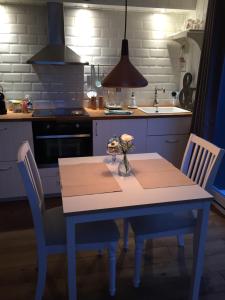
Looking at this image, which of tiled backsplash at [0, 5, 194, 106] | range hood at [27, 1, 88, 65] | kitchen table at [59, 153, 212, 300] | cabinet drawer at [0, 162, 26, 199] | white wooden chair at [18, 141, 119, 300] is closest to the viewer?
kitchen table at [59, 153, 212, 300]

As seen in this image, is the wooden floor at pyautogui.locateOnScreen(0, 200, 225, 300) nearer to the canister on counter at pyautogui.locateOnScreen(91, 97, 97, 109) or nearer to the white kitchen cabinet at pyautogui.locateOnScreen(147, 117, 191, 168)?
the white kitchen cabinet at pyautogui.locateOnScreen(147, 117, 191, 168)

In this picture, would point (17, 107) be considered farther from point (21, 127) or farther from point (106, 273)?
point (106, 273)

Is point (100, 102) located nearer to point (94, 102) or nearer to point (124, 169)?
point (94, 102)

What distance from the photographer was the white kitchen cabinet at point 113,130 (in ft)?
9.30

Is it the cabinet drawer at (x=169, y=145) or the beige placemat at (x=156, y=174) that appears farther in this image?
the cabinet drawer at (x=169, y=145)

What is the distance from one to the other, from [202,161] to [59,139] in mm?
1511

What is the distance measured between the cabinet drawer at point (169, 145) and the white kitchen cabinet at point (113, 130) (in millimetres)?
141

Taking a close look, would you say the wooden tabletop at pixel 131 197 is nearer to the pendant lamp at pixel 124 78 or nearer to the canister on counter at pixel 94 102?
the pendant lamp at pixel 124 78

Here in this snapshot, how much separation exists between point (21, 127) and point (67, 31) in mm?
1264

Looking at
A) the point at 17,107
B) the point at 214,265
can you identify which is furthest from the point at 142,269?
the point at 17,107

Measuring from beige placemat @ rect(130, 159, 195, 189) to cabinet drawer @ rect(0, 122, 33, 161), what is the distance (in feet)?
4.13

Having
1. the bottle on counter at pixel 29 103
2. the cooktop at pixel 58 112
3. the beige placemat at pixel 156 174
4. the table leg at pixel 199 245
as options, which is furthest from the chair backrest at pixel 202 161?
the bottle on counter at pixel 29 103

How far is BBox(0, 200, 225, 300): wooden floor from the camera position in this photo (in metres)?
1.71

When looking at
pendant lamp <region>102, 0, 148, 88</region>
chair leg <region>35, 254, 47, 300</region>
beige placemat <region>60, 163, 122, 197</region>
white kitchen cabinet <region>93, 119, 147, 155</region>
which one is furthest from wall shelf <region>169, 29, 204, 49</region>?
chair leg <region>35, 254, 47, 300</region>
